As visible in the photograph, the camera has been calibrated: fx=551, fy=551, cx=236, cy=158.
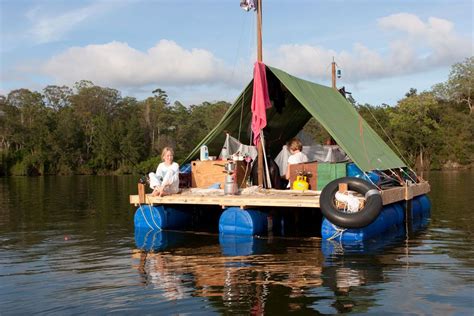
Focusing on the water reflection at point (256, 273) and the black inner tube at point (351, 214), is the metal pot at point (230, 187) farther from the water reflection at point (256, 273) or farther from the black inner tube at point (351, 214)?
the black inner tube at point (351, 214)

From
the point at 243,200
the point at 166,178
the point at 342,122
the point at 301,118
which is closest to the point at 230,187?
the point at 243,200

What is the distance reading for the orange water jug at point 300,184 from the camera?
471 inches

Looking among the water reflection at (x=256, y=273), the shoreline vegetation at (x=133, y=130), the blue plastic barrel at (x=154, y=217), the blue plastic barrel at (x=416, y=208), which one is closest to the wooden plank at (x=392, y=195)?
the water reflection at (x=256, y=273)

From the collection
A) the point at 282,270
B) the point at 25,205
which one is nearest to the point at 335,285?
the point at 282,270

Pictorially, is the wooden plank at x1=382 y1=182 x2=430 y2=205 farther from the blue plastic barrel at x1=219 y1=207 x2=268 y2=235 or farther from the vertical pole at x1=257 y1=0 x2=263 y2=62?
the vertical pole at x1=257 y1=0 x2=263 y2=62

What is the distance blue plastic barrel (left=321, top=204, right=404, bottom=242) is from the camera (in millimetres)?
10070

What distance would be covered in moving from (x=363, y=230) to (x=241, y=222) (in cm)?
234

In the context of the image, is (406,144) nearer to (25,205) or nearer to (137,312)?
(25,205)

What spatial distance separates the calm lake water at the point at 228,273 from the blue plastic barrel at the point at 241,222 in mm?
183

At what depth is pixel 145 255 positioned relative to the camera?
9.51 meters

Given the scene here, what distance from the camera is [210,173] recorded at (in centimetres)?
1337

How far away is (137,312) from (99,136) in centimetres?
5874

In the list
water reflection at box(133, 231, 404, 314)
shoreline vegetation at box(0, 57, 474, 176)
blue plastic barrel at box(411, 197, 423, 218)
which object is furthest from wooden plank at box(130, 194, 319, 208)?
shoreline vegetation at box(0, 57, 474, 176)

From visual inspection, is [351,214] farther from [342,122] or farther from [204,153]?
[204,153]
